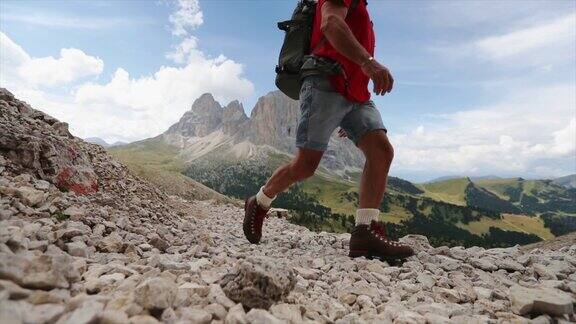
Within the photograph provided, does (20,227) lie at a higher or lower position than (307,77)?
lower

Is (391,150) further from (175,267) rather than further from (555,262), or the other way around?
(175,267)

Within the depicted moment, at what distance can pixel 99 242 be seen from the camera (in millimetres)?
5492

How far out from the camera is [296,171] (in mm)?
6672

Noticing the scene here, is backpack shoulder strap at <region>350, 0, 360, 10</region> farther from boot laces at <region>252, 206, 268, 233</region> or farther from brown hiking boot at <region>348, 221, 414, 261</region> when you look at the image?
boot laces at <region>252, 206, 268, 233</region>

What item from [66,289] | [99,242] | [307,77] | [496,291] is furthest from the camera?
[307,77]

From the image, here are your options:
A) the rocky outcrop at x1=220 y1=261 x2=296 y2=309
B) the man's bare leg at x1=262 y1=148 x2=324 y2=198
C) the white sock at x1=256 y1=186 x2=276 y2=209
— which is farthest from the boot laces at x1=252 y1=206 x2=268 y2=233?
the rocky outcrop at x1=220 y1=261 x2=296 y2=309

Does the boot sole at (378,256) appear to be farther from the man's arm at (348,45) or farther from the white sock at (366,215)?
the man's arm at (348,45)

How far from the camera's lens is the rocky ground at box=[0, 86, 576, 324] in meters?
2.91

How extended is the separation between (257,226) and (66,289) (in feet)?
15.8

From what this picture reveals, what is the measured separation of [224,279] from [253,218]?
3739mm

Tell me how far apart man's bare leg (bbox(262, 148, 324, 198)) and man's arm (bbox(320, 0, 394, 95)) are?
147 centimetres

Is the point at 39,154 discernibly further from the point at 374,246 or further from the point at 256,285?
the point at 256,285

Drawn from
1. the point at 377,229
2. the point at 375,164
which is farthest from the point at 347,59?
the point at 377,229

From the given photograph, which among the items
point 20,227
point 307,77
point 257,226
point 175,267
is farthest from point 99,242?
point 307,77
